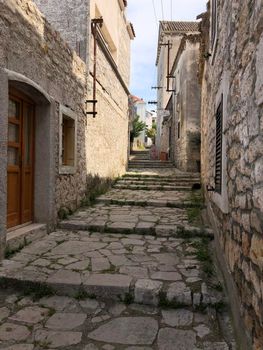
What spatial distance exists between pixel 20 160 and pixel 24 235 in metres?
1.12

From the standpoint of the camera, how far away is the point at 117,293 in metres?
3.08

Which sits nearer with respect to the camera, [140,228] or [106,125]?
[140,228]

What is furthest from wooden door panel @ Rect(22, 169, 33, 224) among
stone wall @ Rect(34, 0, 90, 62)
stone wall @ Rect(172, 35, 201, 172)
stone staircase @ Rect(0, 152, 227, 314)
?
stone wall @ Rect(172, 35, 201, 172)

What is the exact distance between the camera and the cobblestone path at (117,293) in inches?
95.2

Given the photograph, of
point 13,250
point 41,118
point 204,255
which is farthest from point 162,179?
point 13,250

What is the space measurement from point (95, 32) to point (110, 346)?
6.66 meters

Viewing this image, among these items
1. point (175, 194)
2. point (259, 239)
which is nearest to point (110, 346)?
point (259, 239)

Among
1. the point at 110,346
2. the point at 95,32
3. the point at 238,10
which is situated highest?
the point at 95,32

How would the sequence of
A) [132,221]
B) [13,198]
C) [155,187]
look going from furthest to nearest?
[155,187], [132,221], [13,198]

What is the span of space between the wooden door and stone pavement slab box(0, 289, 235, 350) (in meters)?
1.76

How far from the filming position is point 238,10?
2.74 meters

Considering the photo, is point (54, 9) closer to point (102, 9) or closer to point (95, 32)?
point (95, 32)

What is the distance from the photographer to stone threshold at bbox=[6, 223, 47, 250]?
4055 mm

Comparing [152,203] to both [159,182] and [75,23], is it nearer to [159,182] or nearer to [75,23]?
[159,182]
